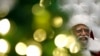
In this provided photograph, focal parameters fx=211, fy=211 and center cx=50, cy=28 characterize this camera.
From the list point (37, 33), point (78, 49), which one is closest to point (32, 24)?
point (37, 33)

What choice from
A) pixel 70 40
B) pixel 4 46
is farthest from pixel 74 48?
pixel 4 46

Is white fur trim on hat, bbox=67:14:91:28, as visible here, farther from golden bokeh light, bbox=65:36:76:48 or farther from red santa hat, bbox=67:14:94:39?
golden bokeh light, bbox=65:36:76:48

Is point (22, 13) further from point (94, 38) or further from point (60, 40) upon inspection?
point (94, 38)

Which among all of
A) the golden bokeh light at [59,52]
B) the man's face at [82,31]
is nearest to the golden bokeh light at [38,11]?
the golden bokeh light at [59,52]

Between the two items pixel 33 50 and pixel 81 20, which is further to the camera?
pixel 81 20

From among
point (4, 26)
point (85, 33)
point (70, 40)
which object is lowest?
point (85, 33)

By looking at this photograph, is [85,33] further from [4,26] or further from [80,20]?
[4,26]

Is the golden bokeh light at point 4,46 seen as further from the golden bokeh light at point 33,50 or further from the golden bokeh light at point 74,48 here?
the golden bokeh light at point 74,48
